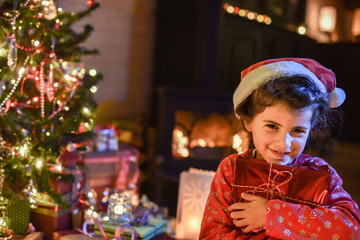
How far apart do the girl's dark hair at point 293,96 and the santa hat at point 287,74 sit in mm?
18

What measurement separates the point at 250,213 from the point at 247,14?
2.75 meters

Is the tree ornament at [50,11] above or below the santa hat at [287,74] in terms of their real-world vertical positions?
above

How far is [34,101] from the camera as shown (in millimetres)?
2086

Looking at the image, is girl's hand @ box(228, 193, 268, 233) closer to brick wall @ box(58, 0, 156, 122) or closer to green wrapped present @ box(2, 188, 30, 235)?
green wrapped present @ box(2, 188, 30, 235)

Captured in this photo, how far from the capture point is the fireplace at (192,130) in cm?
307

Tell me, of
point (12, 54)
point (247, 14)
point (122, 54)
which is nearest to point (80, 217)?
point (12, 54)

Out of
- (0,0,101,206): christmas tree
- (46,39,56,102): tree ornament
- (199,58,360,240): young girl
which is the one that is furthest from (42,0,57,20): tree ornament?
(199,58,360,240): young girl

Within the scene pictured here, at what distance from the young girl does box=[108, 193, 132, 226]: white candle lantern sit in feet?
2.23

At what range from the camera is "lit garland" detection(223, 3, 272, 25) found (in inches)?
137

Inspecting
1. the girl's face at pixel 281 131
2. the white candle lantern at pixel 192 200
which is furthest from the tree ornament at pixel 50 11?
the girl's face at pixel 281 131

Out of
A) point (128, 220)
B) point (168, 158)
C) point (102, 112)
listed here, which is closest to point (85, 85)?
point (128, 220)

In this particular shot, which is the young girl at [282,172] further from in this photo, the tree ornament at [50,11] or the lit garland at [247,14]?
the lit garland at [247,14]

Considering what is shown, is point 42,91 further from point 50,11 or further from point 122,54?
point 122,54

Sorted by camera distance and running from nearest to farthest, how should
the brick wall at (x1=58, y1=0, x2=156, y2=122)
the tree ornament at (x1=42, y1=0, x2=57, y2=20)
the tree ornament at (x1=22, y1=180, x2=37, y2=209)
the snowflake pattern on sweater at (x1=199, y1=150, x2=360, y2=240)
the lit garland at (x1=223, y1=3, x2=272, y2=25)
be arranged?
the snowflake pattern on sweater at (x1=199, y1=150, x2=360, y2=240), the tree ornament at (x1=22, y1=180, x2=37, y2=209), the tree ornament at (x1=42, y1=0, x2=57, y2=20), the lit garland at (x1=223, y1=3, x2=272, y2=25), the brick wall at (x1=58, y1=0, x2=156, y2=122)
